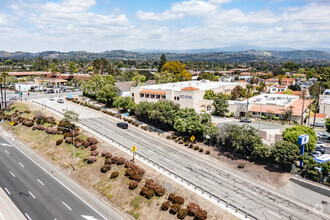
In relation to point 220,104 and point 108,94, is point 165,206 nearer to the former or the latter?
point 220,104

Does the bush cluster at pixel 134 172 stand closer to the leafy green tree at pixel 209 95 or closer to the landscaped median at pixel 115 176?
the landscaped median at pixel 115 176

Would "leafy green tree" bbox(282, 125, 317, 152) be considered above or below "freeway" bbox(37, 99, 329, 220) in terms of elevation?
above

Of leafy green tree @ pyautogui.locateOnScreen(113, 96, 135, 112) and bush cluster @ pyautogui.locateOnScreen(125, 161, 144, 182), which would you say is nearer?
bush cluster @ pyautogui.locateOnScreen(125, 161, 144, 182)

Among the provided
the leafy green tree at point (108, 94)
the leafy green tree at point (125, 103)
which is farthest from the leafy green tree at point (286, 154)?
the leafy green tree at point (108, 94)

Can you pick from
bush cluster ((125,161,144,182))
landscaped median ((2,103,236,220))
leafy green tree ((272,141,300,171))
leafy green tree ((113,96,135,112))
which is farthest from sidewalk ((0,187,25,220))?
leafy green tree ((113,96,135,112))

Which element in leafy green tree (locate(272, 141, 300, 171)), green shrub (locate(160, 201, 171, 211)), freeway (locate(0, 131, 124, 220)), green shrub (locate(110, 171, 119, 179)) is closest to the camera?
freeway (locate(0, 131, 124, 220))

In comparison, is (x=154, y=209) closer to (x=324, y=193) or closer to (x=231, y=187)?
(x=231, y=187)

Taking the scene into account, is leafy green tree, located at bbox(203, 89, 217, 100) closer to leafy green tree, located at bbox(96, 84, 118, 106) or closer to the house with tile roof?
the house with tile roof

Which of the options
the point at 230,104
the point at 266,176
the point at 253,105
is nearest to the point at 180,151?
the point at 266,176
